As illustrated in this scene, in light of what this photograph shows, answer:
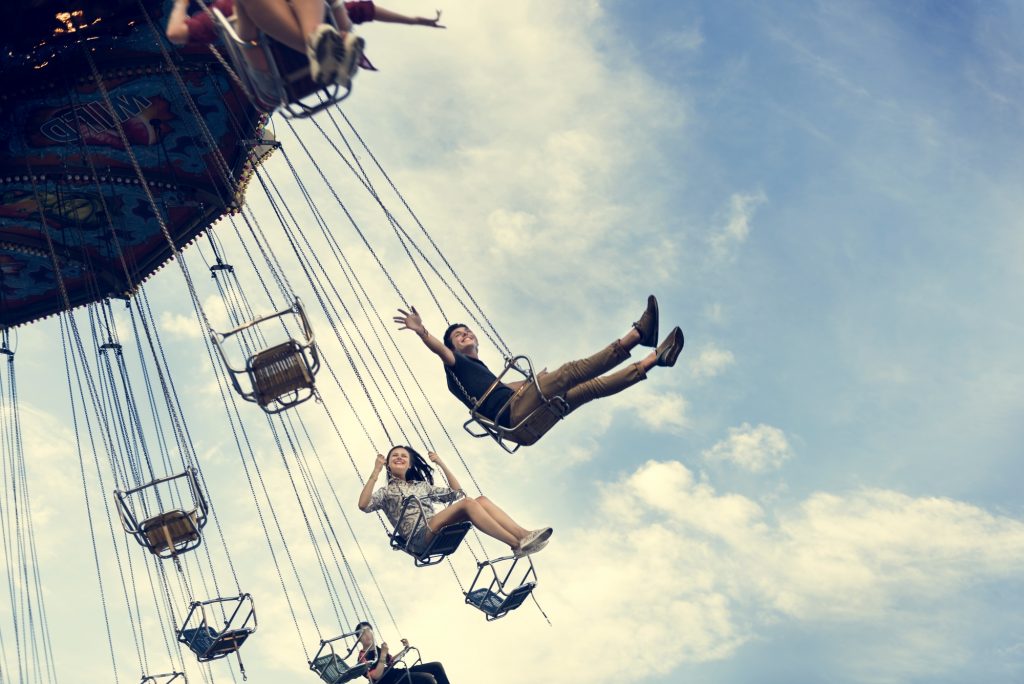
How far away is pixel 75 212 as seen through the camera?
66.8ft

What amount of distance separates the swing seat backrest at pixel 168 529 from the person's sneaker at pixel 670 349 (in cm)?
586

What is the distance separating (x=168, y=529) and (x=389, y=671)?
3.56 m

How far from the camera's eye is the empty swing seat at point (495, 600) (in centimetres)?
1551

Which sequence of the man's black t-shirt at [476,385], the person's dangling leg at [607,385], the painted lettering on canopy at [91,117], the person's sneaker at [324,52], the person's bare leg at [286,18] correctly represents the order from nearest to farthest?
1. the person's sneaker at [324,52]
2. the person's bare leg at [286,18]
3. the person's dangling leg at [607,385]
4. the man's black t-shirt at [476,385]
5. the painted lettering on canopy at [91,117]

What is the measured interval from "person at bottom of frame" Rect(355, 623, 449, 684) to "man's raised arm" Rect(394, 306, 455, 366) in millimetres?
3836

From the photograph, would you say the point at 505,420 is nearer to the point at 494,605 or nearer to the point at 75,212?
the point at 494,605

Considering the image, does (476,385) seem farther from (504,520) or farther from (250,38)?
(250,38)

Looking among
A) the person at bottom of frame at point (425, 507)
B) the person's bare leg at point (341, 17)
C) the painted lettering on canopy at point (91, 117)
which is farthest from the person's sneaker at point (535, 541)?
the painted lettering on canopy at point (91, 117)

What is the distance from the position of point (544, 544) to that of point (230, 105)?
329 inches

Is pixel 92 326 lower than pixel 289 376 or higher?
higher

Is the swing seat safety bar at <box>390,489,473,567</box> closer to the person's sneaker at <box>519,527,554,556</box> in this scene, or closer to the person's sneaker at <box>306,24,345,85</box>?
the person's sneaker at <box>519,527,554,556</box>

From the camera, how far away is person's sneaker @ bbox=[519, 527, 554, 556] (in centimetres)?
1460

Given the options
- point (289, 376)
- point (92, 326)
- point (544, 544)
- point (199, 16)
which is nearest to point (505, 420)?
point (544, 544)

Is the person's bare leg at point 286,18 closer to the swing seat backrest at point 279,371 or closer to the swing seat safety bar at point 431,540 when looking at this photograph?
the swing seat backrest at point 279,371
